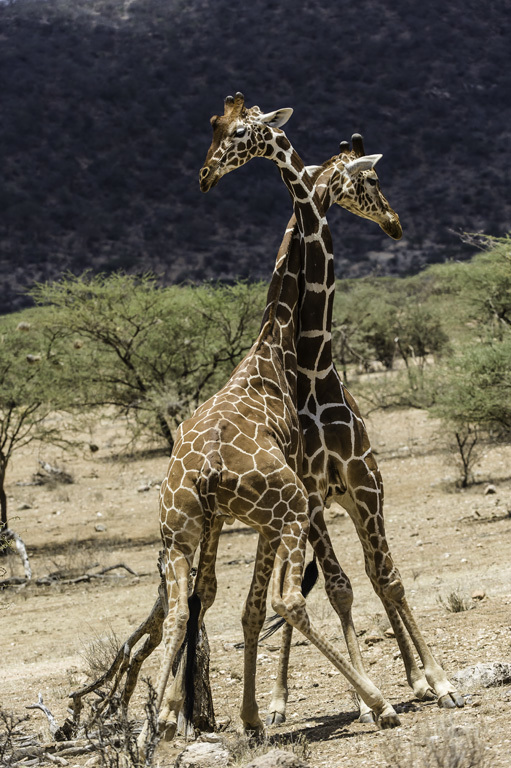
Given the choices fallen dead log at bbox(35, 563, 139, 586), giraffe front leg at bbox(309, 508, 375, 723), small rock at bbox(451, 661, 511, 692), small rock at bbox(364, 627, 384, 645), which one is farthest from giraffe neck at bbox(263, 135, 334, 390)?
fallen dead log at bbox(35, 563, 139, 586)

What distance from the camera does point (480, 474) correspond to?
19.5 m

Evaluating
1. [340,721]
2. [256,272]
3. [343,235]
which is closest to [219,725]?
[340,721]

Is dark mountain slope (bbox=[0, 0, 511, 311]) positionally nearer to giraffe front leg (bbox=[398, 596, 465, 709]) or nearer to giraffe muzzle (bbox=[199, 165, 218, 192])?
giraffe muzzle (bbox=[199, 165, 218, 192])

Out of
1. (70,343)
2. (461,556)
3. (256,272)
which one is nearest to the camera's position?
(461,556)

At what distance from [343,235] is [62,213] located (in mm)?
18773

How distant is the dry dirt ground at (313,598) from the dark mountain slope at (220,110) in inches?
Result: 1405

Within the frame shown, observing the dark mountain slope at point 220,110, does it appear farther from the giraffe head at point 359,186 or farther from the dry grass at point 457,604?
the giraffe head at point 359,186

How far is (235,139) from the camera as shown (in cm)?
607

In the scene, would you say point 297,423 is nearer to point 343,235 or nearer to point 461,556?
point 461,556

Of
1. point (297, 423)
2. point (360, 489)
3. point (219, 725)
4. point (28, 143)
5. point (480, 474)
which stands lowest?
point (480, 474)

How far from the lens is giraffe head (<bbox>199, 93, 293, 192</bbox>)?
235 inches

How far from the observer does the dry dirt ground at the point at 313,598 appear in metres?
5.65

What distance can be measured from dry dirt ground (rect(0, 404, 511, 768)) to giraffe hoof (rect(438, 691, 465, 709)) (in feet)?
0.17

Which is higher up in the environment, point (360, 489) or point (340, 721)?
point (360, 489)
